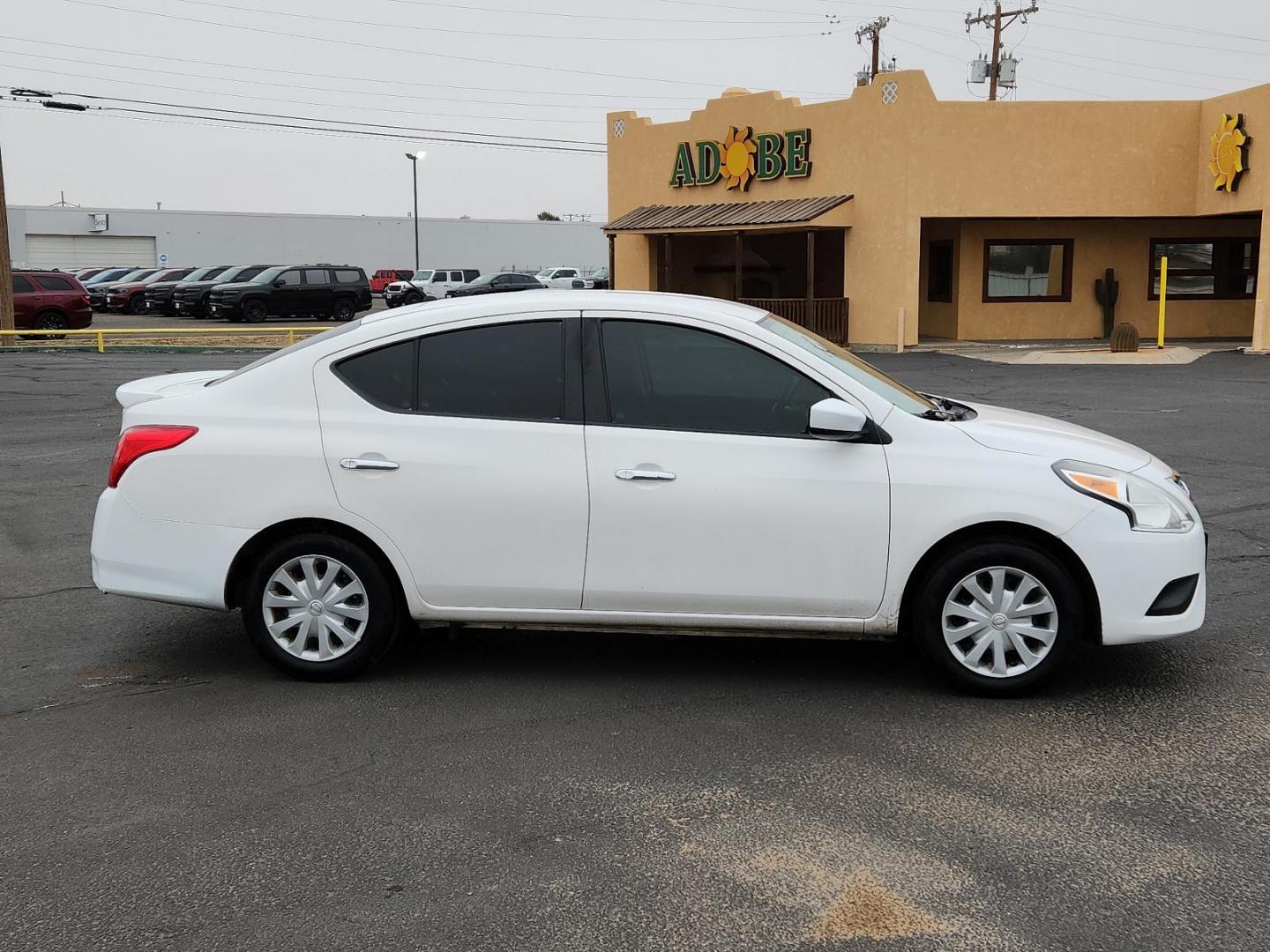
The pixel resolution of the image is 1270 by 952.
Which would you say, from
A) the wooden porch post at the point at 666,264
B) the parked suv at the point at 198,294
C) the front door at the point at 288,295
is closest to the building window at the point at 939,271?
the wooden porch post at the point at 666,264

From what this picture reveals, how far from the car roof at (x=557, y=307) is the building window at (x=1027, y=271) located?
24.5 meters

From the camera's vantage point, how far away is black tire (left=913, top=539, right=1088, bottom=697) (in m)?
5.18

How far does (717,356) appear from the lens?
543cm

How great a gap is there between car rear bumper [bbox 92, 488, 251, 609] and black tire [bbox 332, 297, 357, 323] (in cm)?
3664

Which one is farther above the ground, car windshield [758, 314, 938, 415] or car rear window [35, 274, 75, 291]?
car rear window [35, 274, 75, 291]

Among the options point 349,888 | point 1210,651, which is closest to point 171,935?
point 349,888

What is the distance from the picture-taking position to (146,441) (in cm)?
551

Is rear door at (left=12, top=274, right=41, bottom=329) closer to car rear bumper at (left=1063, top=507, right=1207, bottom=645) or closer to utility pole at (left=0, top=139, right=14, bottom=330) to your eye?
utility pole at (left=0, top=139, right=14, bottom=330)

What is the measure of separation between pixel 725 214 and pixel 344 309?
669 inches

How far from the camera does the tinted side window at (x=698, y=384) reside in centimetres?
536

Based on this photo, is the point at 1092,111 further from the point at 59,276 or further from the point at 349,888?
the point at 349,888

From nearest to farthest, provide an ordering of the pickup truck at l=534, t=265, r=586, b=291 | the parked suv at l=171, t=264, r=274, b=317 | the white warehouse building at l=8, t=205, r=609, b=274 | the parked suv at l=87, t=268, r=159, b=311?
1. the parked suv at l=171, t=264, r=274, b=317
2. the parked suv at l=87, t=268, r=159, b=311
3. the pickup truck at l=534, t=265, r=586, b=291
4. the white warehouse building at l=8, t=205, r=609, b=274

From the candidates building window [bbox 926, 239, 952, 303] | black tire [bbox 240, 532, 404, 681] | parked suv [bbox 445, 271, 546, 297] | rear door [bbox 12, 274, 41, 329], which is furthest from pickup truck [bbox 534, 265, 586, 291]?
black tire [bbox 240, 532, 404, 681]

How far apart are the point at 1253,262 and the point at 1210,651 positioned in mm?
26697
